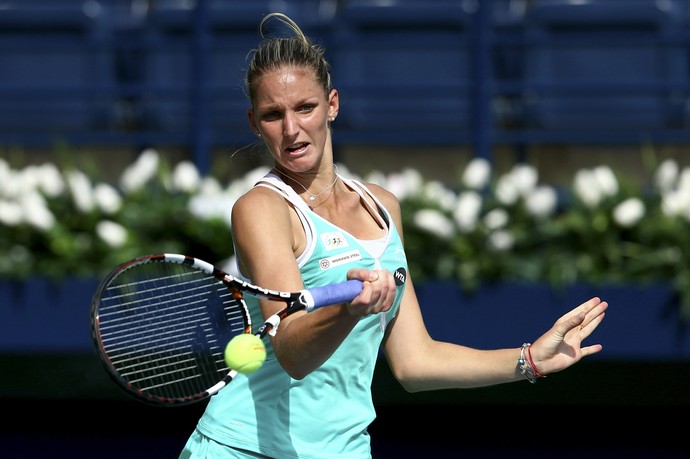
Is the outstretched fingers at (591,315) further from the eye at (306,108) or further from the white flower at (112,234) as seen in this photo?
the white flower at (112,234)

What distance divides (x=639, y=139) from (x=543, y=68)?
1.10 metres

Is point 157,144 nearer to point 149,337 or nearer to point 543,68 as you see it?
point 543,68

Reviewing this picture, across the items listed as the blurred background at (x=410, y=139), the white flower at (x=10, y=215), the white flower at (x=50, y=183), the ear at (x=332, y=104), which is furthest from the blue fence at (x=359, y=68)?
the ear at (x=332, y=104)

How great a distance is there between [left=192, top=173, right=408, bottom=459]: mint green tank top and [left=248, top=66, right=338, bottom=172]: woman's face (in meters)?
0.08

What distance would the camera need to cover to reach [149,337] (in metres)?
2.61

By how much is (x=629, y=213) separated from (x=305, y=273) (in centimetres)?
251

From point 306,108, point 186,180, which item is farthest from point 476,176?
point 306,108

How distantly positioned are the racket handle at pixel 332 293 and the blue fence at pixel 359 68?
341cm

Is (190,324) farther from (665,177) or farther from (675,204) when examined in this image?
(665,177)

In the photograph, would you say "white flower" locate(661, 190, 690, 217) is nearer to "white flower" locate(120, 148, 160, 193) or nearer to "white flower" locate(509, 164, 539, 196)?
"white flower" locate(509, 164, 539, 196)

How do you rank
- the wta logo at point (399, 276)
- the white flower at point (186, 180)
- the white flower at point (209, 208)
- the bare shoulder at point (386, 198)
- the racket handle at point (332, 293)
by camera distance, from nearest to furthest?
the racket handle at point (332, 293), the wta logo at point (399, 276), the bare shoulder at point (386, 198), the white flower at point (209, 208), the white flower at point (186, 180)

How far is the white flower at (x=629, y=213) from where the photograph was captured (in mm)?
4680

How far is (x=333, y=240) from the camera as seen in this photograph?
251cm

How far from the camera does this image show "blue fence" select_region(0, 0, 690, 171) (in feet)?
18.9
